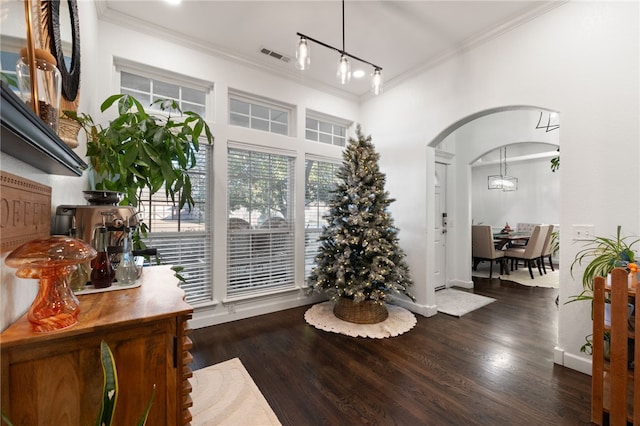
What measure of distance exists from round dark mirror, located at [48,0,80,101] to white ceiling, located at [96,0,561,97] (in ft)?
4.45

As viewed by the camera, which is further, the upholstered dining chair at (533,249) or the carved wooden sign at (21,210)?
the upholstered dining chair at (533,249)

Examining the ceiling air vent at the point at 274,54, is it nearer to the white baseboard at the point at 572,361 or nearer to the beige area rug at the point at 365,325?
the beige area rug at the point at 365,325

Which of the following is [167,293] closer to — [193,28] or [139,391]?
[139,391]

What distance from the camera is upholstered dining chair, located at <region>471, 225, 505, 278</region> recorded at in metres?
5.36

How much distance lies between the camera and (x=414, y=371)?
7.30ft

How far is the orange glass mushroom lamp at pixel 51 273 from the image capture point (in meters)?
0.76

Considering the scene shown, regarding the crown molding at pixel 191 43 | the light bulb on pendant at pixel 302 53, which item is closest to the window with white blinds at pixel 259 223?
the crown molding at pixel 191 43

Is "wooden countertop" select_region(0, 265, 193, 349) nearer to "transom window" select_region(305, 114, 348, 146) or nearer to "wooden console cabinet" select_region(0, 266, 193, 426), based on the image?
"wooden console cabinet" select_region(0, 266, 193, 426)

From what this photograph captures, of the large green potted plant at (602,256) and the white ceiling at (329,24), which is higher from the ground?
the white ceiling at (329,24)

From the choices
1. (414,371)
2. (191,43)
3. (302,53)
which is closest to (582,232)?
(414,371)

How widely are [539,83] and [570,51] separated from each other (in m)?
0.28

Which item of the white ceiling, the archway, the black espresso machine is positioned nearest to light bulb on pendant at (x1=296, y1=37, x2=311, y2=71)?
the white ceiling

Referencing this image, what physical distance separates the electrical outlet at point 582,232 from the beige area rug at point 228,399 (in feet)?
8.74

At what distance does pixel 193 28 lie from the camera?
283 centimetres
